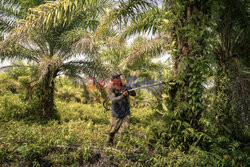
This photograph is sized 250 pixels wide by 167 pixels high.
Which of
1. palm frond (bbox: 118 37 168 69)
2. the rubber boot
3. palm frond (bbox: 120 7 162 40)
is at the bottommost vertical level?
the rubber boot

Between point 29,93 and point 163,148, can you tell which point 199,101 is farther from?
point 29,93

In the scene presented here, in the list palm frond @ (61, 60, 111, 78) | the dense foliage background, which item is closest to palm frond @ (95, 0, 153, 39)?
the dense foliage background

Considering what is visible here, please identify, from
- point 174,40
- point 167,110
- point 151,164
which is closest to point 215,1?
point 174,40

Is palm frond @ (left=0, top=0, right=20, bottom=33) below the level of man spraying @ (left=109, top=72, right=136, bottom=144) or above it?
above

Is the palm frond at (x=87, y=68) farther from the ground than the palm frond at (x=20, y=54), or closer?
closer

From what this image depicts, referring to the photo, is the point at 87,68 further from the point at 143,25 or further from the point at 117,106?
the point at 117,106

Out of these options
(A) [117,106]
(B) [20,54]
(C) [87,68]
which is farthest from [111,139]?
(B) [20,54]

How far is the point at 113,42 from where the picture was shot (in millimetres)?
6871

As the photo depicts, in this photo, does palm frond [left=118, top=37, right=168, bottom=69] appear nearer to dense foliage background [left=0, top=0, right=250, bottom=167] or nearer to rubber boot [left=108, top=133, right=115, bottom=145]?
dense foliage background [left=0, top=0, right=250, bottom=167]

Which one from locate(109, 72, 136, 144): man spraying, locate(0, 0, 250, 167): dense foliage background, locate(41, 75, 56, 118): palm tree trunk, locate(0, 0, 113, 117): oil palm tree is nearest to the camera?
locate(0, 0, 250, 167): dense foliage background

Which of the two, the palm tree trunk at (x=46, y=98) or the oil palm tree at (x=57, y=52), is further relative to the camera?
the palm tree trunk at (x=46, y=98)

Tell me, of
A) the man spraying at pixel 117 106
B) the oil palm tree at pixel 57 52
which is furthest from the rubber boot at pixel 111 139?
the oil palm tree at pixel 57 52

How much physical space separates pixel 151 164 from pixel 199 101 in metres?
1.44

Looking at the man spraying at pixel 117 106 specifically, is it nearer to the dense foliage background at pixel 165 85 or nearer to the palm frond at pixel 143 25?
the dense foliage background at pixel 165 85
